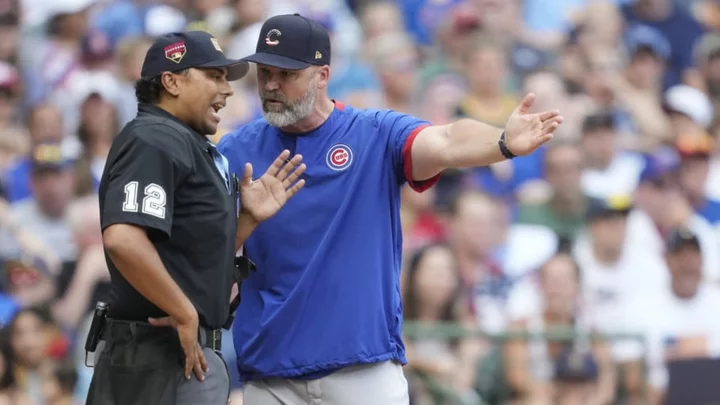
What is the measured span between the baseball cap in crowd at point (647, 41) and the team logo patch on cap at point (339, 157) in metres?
7.10

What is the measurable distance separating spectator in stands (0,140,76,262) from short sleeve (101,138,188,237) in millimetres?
4353

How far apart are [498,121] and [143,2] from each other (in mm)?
3200

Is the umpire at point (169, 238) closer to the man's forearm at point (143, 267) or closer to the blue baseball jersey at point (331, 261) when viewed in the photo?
the man's forearm at point (143, 267)

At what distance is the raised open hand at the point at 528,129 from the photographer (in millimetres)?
5031

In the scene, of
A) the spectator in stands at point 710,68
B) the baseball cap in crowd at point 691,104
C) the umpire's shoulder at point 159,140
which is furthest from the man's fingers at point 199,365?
the spectator in stands at point 710,68

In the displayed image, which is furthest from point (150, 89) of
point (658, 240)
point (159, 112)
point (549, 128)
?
point (658, 240)

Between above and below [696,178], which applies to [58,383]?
below

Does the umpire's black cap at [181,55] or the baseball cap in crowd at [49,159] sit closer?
the umpire's black cap at [181,55]

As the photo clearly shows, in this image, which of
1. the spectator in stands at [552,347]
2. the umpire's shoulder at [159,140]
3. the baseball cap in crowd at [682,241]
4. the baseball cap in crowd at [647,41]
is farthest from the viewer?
the baseball cap in crowd at [647,41]

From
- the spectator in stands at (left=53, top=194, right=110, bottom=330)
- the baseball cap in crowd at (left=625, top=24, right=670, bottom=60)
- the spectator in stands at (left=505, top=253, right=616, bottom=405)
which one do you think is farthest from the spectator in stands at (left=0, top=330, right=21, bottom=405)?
the baseball cap in crowd at (left=625, top=24, right=670, bottom=60)

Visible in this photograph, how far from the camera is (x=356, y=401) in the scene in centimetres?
539

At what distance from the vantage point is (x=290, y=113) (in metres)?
5.46

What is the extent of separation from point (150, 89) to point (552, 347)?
4063 millimetres

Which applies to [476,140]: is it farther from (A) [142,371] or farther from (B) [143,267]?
(A) [142,371]
